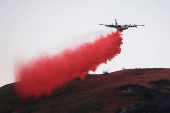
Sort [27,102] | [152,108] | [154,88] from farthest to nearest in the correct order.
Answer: [27,102]
[154,88]
[152,108]

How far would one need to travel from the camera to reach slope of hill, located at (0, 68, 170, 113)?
94.4 ft

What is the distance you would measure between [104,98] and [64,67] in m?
15.7

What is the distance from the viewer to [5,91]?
158ft

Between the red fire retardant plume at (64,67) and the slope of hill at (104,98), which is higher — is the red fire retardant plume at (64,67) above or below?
above

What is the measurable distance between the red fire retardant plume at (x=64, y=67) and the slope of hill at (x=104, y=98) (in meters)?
2.02

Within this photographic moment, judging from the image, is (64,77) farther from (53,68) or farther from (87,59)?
(87,59)

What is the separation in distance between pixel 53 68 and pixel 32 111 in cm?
1405

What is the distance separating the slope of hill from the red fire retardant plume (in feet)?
6.62

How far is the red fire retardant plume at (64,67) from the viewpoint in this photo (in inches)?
1806

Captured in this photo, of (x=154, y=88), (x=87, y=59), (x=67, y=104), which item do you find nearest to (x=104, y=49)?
(x=87, y=59)

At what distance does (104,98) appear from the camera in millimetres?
34125

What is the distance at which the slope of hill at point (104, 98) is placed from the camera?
28.8 m

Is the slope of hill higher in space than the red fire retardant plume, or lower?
lower

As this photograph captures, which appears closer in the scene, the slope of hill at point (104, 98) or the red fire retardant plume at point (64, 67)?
the slope of hill at point (104, 98)
